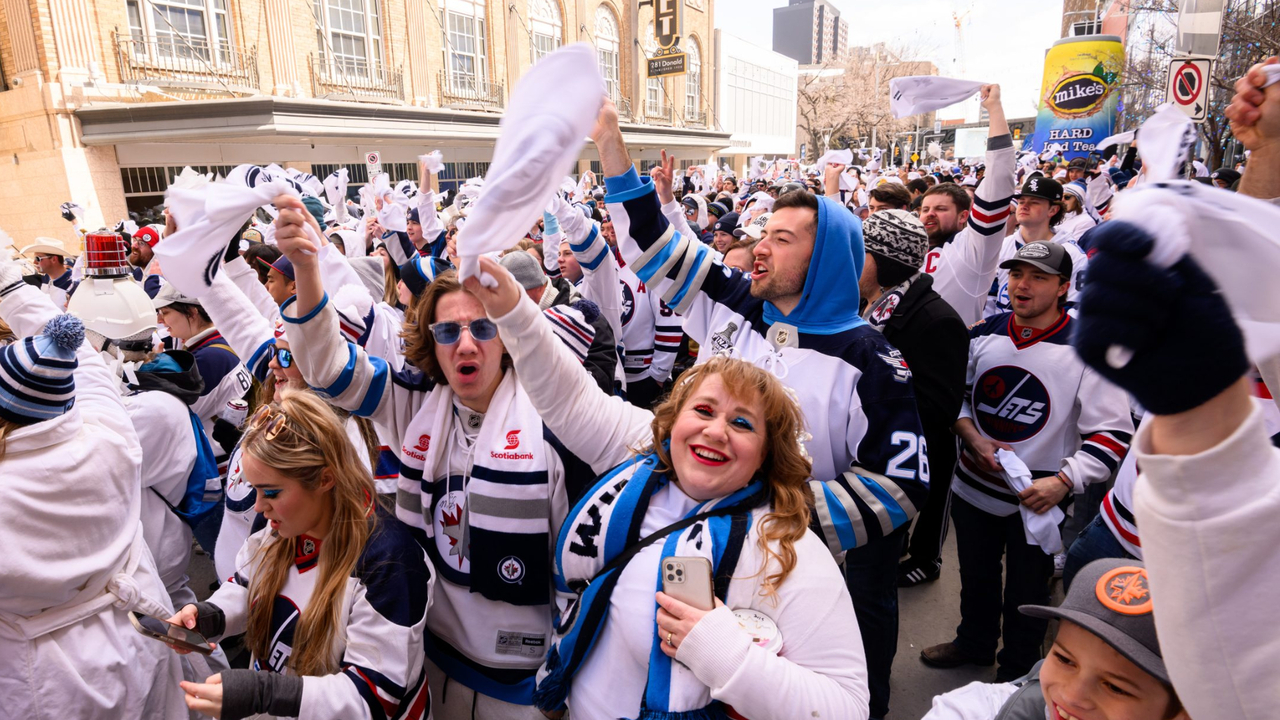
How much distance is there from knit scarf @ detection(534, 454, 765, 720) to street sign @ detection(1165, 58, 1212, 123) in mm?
5018

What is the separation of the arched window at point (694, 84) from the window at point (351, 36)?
2198 cm

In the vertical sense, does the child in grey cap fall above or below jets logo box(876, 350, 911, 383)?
below

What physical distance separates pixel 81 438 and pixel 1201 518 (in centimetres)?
281

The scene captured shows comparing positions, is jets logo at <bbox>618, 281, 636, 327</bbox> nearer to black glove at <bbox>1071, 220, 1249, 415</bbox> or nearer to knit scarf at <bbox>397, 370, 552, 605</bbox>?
knit scarf at <bbox>397, 370, 552, 605</bbox>

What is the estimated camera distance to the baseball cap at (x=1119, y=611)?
56.1 inches

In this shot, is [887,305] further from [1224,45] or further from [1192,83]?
[1224,45]

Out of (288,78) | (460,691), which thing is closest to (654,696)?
(460,691)

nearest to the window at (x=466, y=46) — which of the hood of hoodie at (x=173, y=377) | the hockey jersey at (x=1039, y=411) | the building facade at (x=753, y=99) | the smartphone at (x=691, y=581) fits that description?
the building facade at (x=753, y=99)

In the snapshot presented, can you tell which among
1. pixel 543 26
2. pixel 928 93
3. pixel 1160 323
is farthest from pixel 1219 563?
pixel 543 26

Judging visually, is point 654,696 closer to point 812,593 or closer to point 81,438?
point 812,593

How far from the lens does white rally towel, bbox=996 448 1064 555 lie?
10.2ft

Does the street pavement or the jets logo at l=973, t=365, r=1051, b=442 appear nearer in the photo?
the jets logo at l=973, t=365, r=1051, b=442

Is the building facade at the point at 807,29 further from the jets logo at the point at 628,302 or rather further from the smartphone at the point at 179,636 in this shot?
the smartphone at the point at 179,636

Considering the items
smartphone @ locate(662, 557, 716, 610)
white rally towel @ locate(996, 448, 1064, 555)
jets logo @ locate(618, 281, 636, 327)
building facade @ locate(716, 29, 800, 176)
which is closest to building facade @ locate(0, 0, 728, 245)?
jets logo @ locate(618, 281, 636, 327)
